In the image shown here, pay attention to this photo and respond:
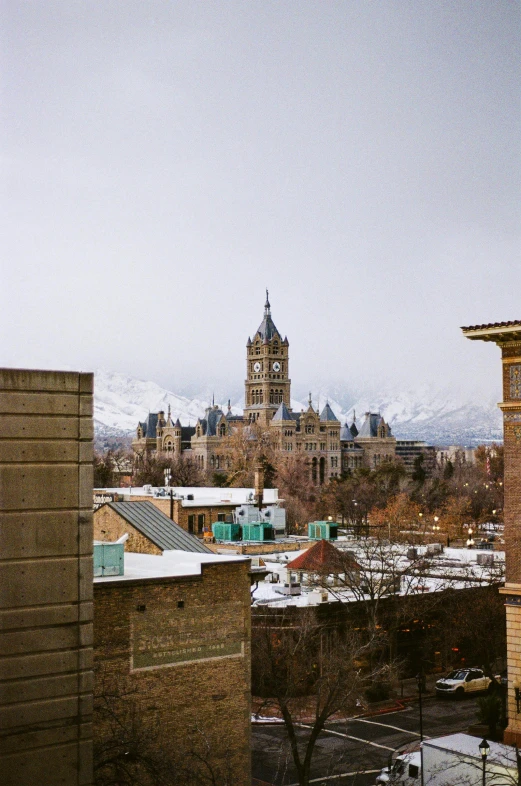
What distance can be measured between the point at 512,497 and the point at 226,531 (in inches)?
1137

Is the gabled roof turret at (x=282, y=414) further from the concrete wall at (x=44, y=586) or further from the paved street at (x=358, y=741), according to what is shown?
the concrete wall at (x=44, y=586)

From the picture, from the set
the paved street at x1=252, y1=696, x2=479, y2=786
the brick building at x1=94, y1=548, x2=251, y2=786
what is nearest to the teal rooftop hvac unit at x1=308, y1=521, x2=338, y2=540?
the paved street at x1=252, y1=696, x2=479, y2=786

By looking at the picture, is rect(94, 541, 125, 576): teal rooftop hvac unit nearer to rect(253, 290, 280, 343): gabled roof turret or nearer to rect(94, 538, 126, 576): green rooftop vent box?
rect(94, 538, 126, 576): green rooftop vent box

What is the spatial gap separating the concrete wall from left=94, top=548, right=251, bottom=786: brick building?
9.05 metres

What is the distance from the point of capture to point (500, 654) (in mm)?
31859

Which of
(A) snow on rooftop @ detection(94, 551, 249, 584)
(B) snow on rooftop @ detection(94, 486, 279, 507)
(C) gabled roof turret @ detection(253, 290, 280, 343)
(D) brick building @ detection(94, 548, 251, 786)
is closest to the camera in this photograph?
(D) brick building @ detection(94, 548, 251, 786)

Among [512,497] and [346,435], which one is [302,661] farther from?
[346,435]

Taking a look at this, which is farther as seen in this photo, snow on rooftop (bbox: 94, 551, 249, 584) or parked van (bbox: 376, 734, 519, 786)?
parked van (bbox: 376, 734, 519, 786)

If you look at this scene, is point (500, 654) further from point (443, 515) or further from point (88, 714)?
point (443, 515)

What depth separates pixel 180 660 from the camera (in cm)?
1602

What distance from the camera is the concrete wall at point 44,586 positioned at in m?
5.51

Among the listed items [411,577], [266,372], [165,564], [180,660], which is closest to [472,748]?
[180,660]

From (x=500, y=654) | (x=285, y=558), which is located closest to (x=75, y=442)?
(x=500, y=654)

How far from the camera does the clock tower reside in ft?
584
